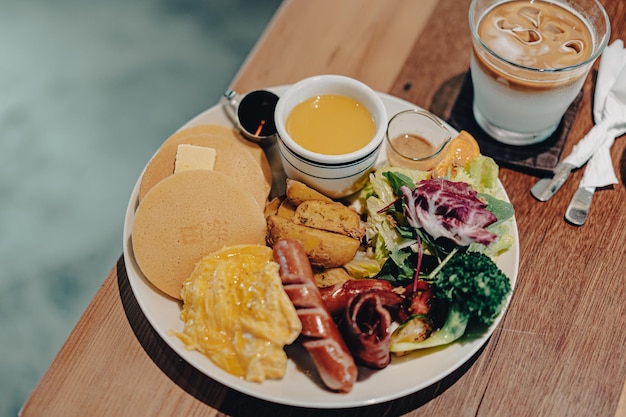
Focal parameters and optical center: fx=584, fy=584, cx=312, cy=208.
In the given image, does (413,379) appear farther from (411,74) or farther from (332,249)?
(411,74)

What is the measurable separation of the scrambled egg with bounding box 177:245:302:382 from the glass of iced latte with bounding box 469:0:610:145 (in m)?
0.99

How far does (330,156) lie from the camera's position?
1.76 meters

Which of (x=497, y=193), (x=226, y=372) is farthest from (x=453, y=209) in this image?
(x=226, y=372)

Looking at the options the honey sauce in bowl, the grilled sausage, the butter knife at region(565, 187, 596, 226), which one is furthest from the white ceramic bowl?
the butter knife at region(565, 187, 596, 226)

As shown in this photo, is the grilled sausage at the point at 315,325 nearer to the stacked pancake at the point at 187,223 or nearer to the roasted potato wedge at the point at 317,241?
the roasted potato wedge at the point at 317,241

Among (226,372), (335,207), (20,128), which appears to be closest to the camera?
(226,372)

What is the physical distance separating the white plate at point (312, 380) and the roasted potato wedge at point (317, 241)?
32 cm

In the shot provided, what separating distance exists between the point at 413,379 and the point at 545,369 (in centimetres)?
45

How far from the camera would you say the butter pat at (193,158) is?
1.86m

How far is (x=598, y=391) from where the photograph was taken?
1707 millimetres

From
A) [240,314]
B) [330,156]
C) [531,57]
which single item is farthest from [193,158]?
[531,57]

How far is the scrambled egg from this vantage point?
1551 millimetres

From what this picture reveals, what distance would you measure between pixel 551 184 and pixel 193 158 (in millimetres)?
1245

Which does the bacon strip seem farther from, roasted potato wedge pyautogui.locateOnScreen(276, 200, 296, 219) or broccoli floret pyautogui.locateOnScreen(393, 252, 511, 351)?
roasted potato wedge pyautogui.locateOnScreen(276, 200, 296, 219)
